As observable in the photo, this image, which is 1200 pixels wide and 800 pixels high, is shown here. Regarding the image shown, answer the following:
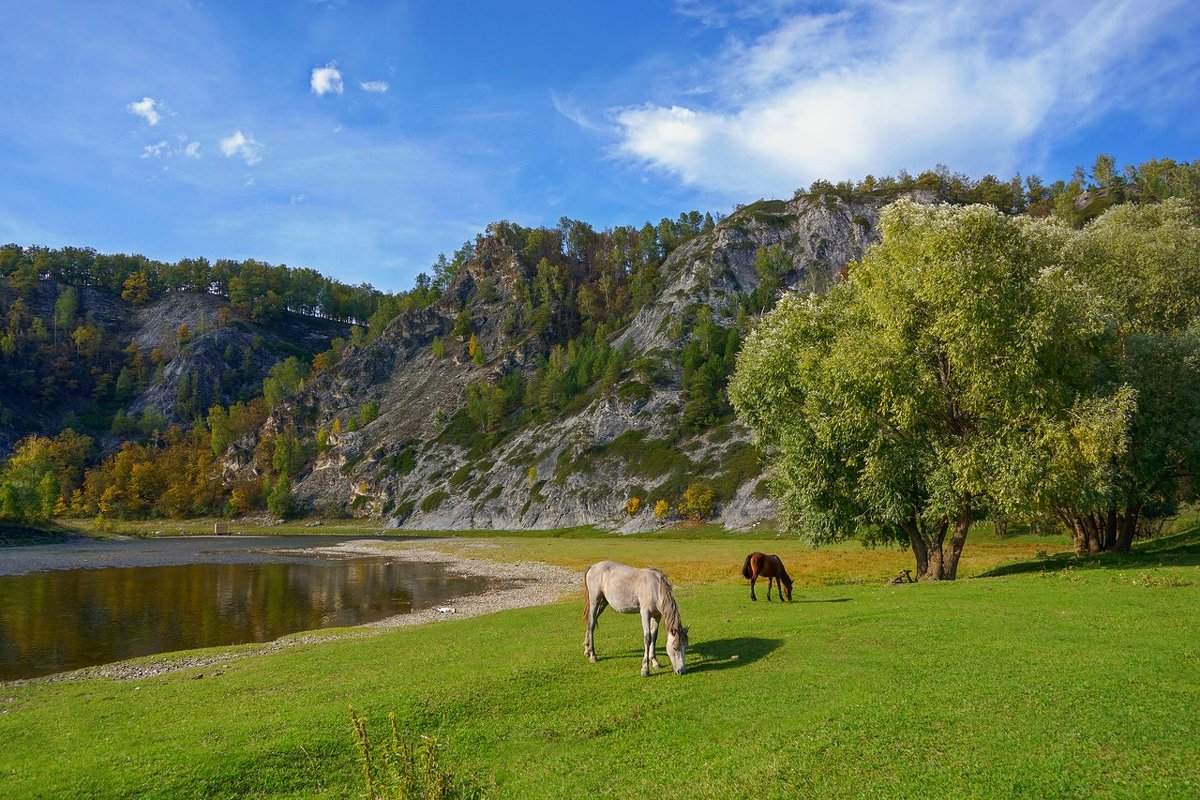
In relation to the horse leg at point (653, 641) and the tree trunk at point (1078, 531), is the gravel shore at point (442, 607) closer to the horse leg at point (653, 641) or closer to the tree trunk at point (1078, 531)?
the horse leg at point (653, 641)

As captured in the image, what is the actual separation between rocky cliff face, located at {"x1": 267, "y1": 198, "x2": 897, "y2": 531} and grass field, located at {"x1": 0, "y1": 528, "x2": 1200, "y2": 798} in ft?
261

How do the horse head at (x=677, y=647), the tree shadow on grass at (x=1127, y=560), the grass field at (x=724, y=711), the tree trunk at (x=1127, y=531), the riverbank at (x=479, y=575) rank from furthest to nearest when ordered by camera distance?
1. the riverbank at (x=479, y=575)
2. the tree trunk at (x=1127, y=531)
3. the tree shadow on grass at (x=1127, y=560)
4. the horse head at (x=677, y=647)
5. the grass field at (x=724, y=711)

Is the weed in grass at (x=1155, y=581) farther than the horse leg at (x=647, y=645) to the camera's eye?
Yes

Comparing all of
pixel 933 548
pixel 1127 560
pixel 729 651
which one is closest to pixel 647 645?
pixel 729 651

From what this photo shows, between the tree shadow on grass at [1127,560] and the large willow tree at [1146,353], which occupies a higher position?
the large willow tree at [1146,353]

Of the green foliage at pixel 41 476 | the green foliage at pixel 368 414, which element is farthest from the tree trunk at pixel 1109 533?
the green foliage at pixel 368 414

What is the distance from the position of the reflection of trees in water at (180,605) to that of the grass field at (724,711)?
9506 mm

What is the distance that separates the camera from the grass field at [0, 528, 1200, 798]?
9258 mm

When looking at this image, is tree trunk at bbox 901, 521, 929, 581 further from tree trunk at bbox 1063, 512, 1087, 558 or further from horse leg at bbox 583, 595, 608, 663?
horse leg at bbox 583, 595, 608, 663

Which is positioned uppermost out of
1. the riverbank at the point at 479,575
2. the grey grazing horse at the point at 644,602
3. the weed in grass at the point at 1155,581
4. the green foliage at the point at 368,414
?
the green foliage at the point at 368,414

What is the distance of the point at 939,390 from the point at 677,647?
66.8ft

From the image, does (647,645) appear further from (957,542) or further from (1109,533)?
(1109,533)

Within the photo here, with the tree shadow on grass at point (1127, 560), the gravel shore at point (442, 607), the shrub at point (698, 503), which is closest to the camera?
the gravel shore at point (442, 607)

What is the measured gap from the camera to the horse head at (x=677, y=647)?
14695 millimetres
